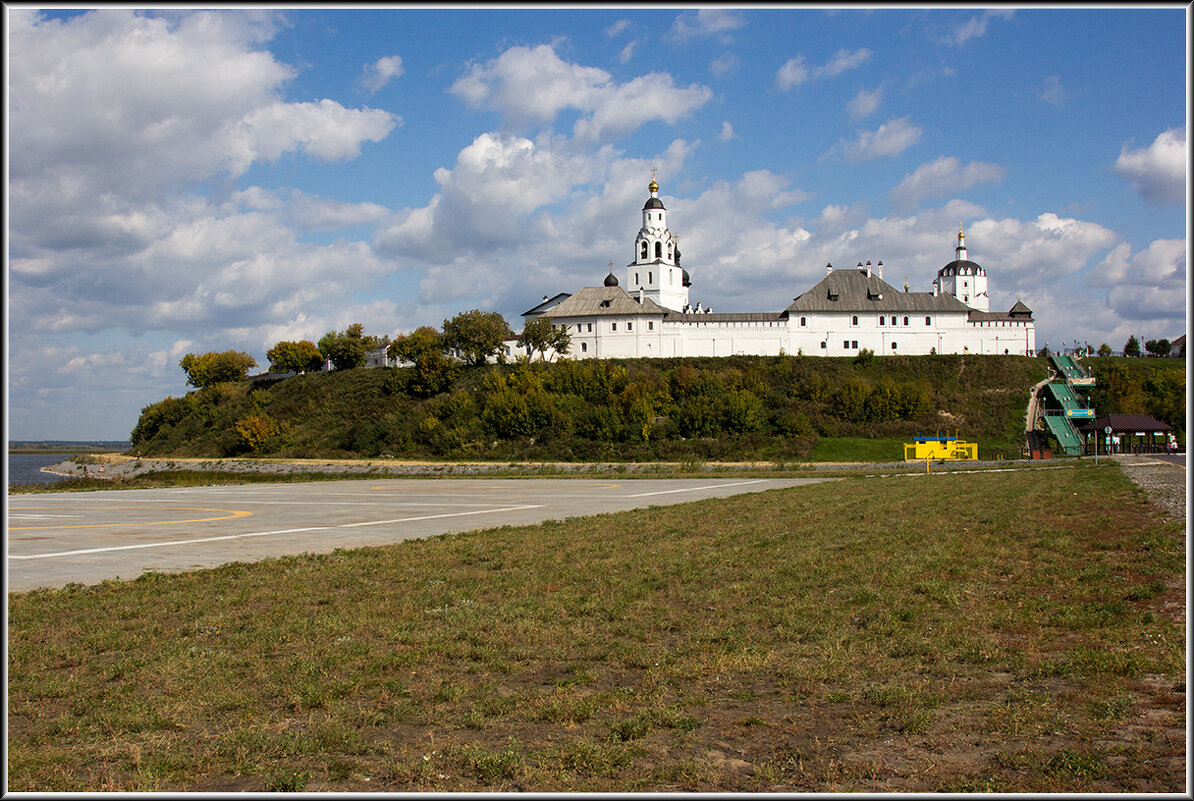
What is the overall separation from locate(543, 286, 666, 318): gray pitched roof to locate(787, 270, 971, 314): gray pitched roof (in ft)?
54.3

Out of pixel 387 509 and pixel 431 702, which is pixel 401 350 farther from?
pixel 431 702

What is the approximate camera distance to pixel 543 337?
86875mm

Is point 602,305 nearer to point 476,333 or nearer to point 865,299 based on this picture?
point 476,333

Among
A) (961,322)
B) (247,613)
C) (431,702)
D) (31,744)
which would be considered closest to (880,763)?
(431,702)

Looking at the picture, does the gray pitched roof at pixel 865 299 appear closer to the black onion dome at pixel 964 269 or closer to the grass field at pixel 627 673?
the black onion dome at pixel 964 269

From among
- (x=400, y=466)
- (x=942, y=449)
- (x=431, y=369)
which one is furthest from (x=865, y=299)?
(x=400, y=466)

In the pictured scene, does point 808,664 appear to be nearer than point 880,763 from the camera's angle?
No

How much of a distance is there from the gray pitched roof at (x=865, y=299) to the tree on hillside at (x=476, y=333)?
32.8 m

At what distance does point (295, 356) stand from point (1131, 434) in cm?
9140

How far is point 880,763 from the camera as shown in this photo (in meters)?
5.12

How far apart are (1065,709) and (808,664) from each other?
6.84 ft

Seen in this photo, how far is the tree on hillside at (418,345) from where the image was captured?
88.1 m

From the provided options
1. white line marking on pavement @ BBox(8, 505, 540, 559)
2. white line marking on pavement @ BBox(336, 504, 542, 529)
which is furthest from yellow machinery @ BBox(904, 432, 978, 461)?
white line marking on pavement @ BBox(8, 505, 540, 559)

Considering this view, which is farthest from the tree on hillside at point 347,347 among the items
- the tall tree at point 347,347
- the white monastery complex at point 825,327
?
the white monastery complex at point 825,327
